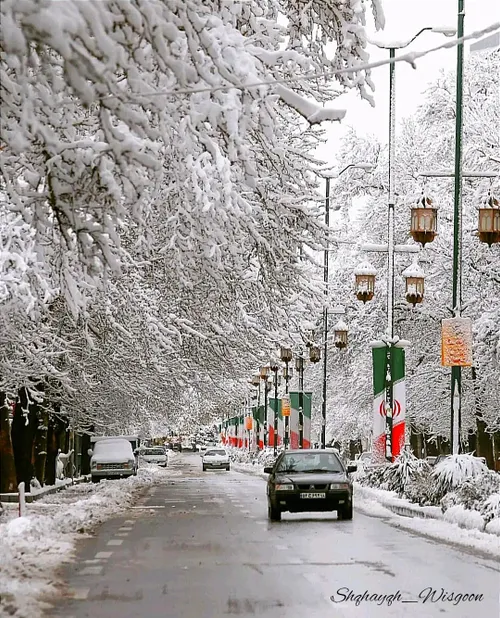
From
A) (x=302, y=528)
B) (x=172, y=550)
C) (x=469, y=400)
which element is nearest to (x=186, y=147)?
(x=172, y=550)

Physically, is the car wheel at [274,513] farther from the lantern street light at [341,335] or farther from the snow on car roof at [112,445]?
the snow on car roof at [112,445]

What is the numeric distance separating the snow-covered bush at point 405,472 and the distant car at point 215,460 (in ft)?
188

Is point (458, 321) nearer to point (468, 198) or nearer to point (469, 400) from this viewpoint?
point (468, 198)

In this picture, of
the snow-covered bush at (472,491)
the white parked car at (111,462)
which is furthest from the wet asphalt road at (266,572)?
the white parked car at (111,462)

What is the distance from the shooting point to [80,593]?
523 inches

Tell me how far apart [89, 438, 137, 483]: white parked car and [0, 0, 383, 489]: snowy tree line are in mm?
20665

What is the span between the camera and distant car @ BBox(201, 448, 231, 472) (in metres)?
92.8

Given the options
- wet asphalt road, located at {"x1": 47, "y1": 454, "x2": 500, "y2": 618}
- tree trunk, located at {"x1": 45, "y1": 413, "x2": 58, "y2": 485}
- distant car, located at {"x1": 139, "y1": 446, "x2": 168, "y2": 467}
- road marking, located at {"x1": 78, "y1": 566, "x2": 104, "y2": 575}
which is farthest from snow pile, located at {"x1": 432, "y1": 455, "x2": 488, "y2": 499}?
distant car, located at {"x1": 139, "y1": 446, "x2": 168, "y2": 467}

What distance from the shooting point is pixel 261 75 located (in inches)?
Result: 469

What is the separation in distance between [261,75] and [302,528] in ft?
45.3

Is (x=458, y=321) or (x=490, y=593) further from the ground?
(x=458, y=321)

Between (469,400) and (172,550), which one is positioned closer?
(172,550)

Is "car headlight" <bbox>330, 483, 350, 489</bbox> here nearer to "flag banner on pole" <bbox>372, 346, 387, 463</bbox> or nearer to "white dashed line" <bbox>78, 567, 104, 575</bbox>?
"flag banner on pole" <bbox>372, 346, 387, 463</bbox>

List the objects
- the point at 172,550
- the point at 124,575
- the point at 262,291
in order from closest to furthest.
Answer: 1. the point at 124,575
2. the point at 172,550
3. the point at 262,291
